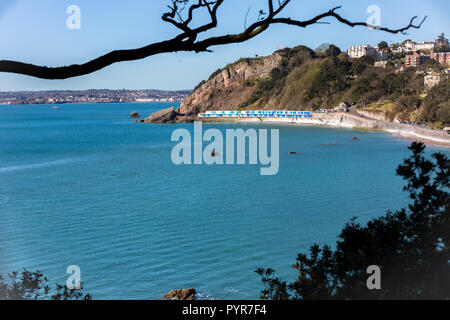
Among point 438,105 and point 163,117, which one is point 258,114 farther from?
point 438,105

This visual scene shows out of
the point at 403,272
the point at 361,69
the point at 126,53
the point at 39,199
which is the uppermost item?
the point at 361,69

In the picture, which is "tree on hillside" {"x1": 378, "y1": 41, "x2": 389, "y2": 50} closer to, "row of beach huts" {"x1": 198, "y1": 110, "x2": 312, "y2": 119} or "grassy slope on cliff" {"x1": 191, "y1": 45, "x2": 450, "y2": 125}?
"grassy slope on cliff" {"x1": 191, "y1": 45, "x2": 450, "y2": 125}

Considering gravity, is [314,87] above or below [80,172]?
above

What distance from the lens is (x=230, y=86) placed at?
9988 cm

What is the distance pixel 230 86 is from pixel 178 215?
274 ft

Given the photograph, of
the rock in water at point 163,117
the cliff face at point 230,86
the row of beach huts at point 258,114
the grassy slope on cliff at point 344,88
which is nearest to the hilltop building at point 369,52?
the grassy slope on cliff at point 344,88

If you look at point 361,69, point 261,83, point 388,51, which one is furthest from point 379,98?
point 388,51

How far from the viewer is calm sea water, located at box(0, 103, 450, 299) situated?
12.0m

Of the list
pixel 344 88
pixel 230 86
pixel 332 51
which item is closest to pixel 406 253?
pixel 344 88

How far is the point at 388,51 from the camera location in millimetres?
103375

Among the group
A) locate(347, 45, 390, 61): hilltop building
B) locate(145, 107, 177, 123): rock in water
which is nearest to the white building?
locate(347, 45, 390, 61): hilltop building
